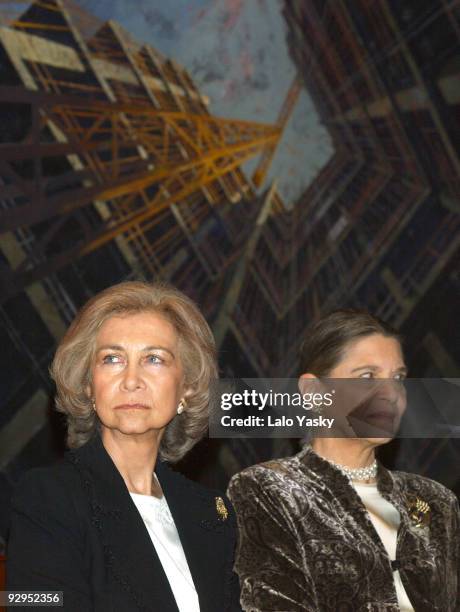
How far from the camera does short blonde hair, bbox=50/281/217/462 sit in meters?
2.11

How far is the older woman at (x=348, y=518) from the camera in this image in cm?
217

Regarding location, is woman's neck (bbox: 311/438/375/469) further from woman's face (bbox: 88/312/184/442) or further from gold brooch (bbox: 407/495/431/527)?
woman's face (bbox: 88/312/184/442)

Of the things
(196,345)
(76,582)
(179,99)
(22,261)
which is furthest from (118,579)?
(179,99)

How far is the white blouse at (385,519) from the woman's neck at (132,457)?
0.62 metres

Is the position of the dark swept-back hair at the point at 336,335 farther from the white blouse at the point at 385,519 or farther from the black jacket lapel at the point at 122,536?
the black jacket lapel at the point at 122,536

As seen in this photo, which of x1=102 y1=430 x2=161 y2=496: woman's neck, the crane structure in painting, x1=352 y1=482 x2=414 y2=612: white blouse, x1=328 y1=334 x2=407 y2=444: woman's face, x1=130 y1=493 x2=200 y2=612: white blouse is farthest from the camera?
the crane structure in painting

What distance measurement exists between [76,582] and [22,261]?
8.93ft

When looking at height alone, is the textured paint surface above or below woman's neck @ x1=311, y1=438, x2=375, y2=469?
above

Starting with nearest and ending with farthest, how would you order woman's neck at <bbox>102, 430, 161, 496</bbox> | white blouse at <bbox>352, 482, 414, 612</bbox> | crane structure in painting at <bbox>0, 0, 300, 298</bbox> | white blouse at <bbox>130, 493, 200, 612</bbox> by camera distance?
white blouse at <bbox>130, 493, 200, 612</bbox>, woman's neck at <bbox>102, 430, 161, 496</bbox>, white blouse at <bbox>352, 482, 414, 612</bbox>, crane structure in painting at <bbox>0, 0, 300, 298</bbox>

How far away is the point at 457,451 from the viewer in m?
4.71

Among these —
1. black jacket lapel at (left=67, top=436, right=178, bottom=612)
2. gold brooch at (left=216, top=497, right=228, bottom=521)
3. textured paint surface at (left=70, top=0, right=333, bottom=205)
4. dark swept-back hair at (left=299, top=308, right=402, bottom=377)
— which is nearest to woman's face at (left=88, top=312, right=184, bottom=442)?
black jacket lapel at (left=67, top=436, right=178, bottom=612)

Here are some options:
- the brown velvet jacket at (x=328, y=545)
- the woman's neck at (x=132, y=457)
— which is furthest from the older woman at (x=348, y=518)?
the woman's neck at (x=132, y=457)

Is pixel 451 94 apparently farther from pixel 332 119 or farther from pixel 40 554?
pixel 40 554

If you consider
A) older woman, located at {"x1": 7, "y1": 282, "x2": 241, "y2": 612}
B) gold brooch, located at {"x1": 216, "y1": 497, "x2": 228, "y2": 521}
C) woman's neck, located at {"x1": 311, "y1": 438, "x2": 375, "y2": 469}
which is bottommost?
woman's neck, located at {"x1": 311, "y1": 438, "x2": 375, "y2": 469}
